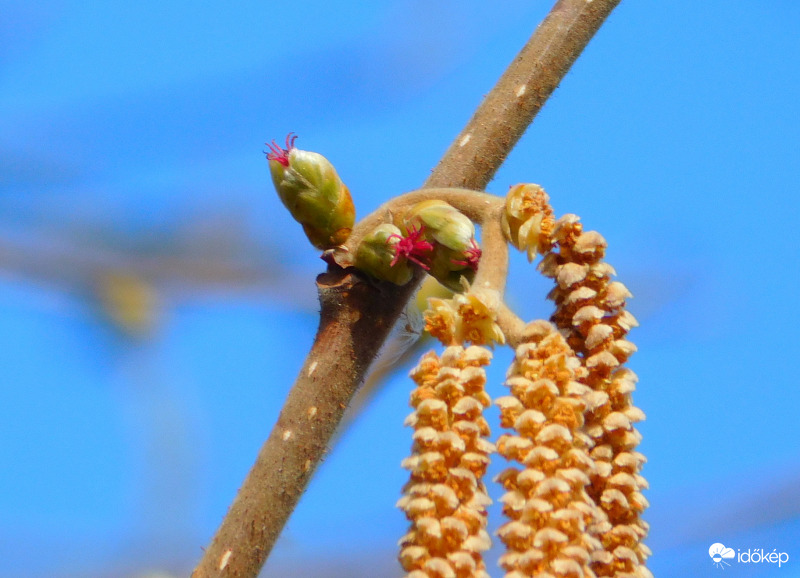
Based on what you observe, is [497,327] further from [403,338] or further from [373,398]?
[373,398]

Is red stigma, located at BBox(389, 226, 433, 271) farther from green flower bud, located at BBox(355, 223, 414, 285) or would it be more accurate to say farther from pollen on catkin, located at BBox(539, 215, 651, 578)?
pollen on catkin, located at BBox(539, 215, 651, 578)

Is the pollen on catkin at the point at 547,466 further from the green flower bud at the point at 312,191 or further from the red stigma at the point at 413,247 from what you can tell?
the green flower bud at the point at 312,191

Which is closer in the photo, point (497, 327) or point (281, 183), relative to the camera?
point (497, 327)

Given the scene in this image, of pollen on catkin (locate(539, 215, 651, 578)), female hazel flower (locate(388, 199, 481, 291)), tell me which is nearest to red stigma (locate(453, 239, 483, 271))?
female hazel flower (locate(388, 199, 481, 291))

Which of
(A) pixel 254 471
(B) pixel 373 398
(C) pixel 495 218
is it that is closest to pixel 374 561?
(B) pixel 373 398

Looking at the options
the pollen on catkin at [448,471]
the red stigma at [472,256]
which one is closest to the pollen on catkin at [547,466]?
the pollen on catkin at [448,471]

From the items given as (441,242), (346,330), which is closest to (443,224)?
(441,242)
